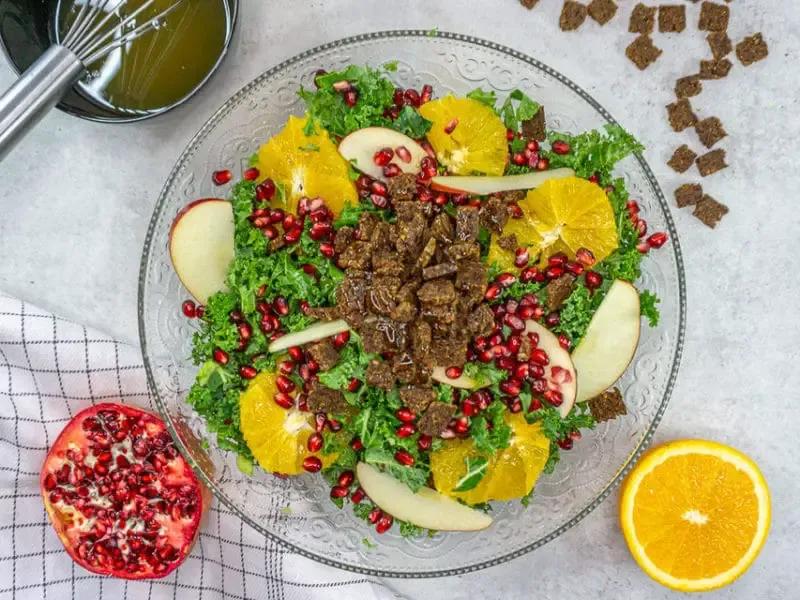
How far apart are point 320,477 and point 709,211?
5.94 feet

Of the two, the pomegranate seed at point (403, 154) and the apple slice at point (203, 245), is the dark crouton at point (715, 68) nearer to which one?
the pomegranate seed at point (403, 154)

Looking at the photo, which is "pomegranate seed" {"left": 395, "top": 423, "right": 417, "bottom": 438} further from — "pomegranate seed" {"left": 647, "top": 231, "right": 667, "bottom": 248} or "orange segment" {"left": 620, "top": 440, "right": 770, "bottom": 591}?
"pomegranate seed" {"left": 647, "top": 231, "right": 667, "bottom": 248}

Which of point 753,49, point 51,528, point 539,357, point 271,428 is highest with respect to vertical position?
point 753,49

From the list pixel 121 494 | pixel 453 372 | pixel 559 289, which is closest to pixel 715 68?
pixel 559 289

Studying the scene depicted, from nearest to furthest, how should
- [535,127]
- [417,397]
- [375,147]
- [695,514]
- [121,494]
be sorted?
1. [417,397]
2. [375,147]
3. [535,127]
4. [695,514]
5. [121,494]

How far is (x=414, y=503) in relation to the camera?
2.80 m

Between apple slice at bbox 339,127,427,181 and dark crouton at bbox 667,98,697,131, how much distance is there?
3.47ft

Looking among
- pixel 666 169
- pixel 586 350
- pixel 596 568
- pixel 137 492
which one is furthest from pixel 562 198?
pixel 137 492

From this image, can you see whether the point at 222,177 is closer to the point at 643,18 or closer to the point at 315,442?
the point at 315,442

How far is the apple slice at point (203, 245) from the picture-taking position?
285 cm

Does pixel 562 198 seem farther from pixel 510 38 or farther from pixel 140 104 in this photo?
pixel 140 104

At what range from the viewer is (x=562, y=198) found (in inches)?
105

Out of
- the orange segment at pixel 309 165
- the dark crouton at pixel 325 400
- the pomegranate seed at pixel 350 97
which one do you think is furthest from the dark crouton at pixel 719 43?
the dark crouton at pixel 325 400

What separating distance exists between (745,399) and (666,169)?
3.18ft
